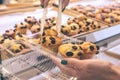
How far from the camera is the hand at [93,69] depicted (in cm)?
73

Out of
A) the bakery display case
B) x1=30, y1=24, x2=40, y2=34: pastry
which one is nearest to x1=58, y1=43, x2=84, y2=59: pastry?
the bakery display case

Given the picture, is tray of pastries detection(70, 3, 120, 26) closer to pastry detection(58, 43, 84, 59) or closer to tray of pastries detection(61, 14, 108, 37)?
tray of pastries detection(61, 14, 108, 37)

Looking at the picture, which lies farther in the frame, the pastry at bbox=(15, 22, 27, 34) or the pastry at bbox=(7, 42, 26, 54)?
the pastry at bbox=(15, 22, 27, 34)

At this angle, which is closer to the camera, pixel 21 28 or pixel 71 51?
pixel 71 51

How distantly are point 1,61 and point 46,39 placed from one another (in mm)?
224

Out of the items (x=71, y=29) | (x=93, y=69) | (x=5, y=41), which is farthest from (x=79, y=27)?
(x=93, y=69)

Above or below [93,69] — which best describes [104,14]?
above

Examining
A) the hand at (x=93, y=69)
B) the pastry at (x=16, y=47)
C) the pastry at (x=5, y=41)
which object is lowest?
the hand at (x=93, y=69)

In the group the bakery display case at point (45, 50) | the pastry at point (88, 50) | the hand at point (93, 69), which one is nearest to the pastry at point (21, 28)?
the bakery display case at point (45, 50)

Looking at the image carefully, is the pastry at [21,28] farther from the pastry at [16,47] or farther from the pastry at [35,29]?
the pastry at [16,47]

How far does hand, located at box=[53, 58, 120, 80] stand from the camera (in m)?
0.73

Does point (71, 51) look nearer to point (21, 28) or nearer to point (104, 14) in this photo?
point (21, 28)

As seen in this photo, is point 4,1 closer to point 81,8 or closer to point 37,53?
point 81,8

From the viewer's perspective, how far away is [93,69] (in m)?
0.73
